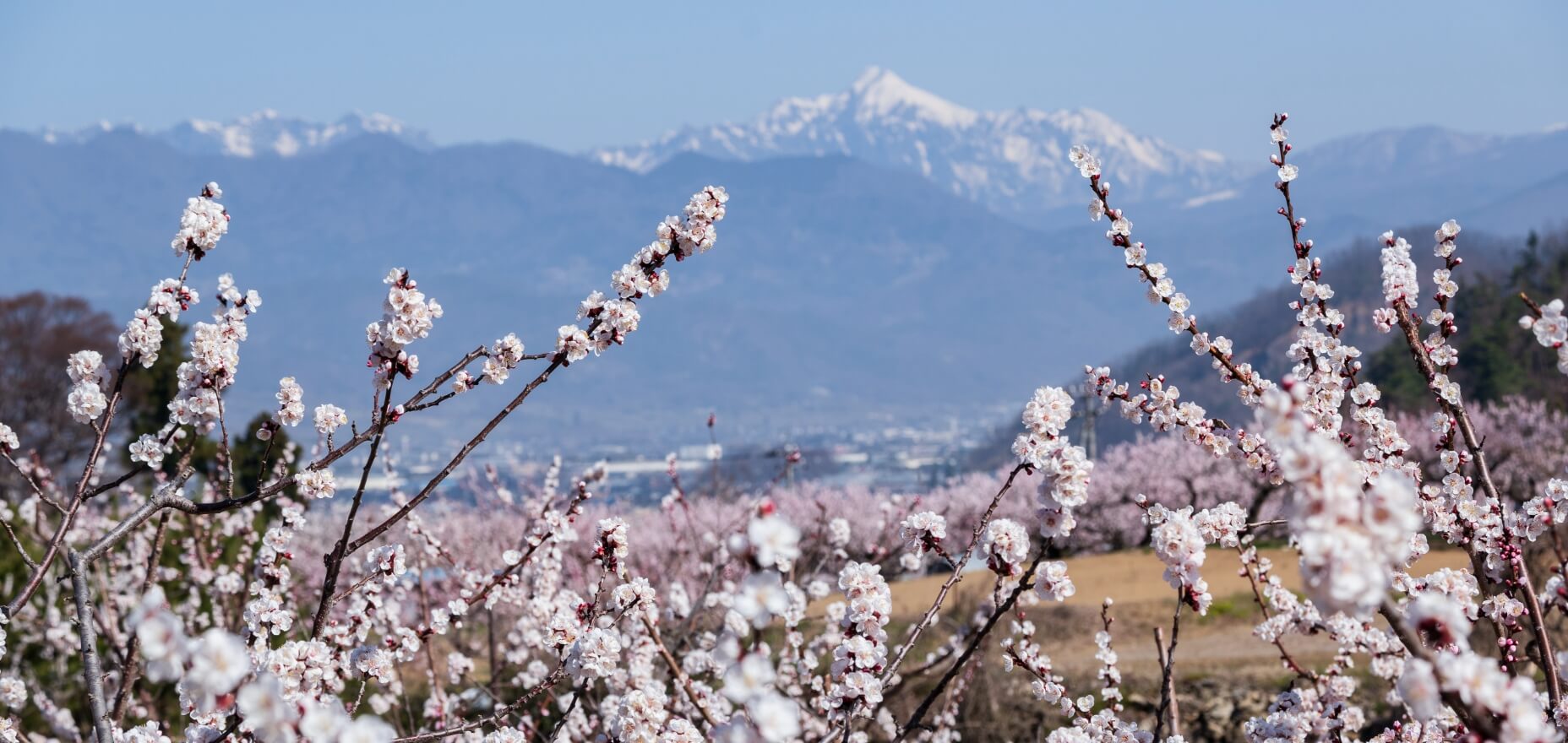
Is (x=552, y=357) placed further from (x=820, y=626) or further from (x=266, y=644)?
(x=820, y=626)

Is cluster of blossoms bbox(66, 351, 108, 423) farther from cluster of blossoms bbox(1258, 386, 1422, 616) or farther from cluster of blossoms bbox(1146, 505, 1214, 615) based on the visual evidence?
cluster of blossoms bbox(1258, 386, 1422, 616)

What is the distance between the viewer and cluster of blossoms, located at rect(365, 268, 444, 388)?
2670 millimetres

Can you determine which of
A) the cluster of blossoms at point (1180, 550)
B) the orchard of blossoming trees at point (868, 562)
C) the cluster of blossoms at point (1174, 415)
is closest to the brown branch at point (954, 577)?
the orchard of blossoming trees at point (868, 562)

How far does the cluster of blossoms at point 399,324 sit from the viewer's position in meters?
2.67

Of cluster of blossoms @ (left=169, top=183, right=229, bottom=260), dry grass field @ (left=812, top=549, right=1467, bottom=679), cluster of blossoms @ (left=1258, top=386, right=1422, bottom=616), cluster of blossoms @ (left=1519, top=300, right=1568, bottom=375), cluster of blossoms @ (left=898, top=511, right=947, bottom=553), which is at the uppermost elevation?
dry grass field @ (left=812, top=549, right=1467, bottom=679)

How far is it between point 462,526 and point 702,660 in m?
21.8

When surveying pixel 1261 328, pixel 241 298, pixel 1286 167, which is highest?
pixel 1261 328

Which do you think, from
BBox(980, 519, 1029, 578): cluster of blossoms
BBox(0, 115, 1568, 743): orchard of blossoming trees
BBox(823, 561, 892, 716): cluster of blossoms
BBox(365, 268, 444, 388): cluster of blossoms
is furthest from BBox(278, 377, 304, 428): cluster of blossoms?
BBox(980, 519, 1029, 578): cluster of blossoms

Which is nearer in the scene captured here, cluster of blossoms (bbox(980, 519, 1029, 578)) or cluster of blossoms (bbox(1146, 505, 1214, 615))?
cluster of blossoms (bbox(1146, 505, 1214, 615))

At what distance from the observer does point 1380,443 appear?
3.29 m

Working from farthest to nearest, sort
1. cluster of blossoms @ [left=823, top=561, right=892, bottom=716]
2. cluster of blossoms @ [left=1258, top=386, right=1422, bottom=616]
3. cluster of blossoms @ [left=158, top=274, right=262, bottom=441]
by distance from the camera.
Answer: cluster of blossoms @ [left=158, top=274, right=262, bottom=441] < cluster of blossoms @ [left=823, top=561, right=892, bottom=716] < cluster of blossoms @ [left=1258, top=386, right=1422, bottom=616]

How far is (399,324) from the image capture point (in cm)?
268

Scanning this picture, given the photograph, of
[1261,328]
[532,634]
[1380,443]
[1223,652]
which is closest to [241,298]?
[532,634]

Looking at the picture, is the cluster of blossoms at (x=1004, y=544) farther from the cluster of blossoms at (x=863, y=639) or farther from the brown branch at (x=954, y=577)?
the cluster of blossoms at (x=863, y=639)
